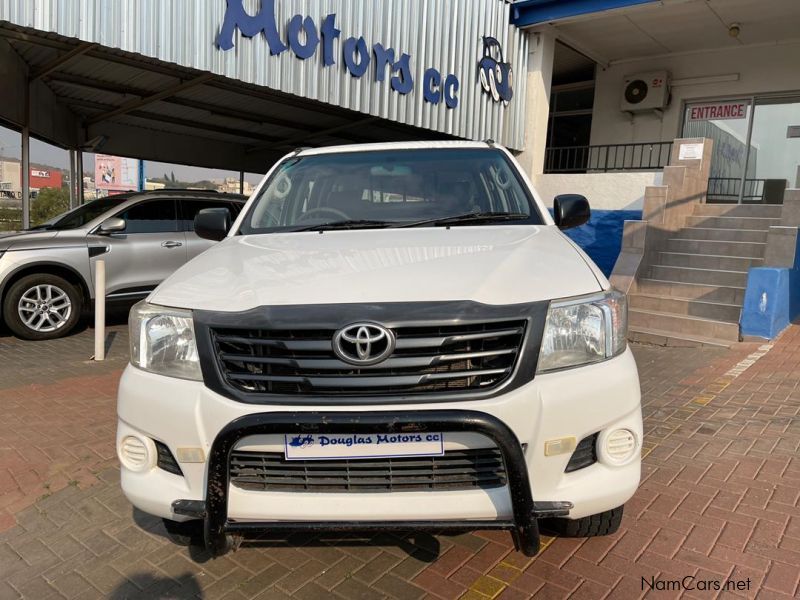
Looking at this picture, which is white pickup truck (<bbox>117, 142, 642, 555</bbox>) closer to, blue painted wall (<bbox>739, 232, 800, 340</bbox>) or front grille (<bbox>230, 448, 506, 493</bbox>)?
front grille (<bbox>230, 448, 506, 493</bbox>)

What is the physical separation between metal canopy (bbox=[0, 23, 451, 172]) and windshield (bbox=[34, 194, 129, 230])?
1.94 meters

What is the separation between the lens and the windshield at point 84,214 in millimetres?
7293

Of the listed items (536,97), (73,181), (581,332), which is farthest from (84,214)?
(536,97)

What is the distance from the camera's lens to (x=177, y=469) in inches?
83.4

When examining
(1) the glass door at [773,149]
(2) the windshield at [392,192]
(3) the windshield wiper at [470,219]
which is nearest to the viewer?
(3) the windshield wiper at [470,219]

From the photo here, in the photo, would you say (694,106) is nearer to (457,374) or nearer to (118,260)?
(118,260)

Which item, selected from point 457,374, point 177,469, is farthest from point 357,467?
point 177,469

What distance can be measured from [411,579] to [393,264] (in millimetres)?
1314

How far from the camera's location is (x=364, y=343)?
1918mm

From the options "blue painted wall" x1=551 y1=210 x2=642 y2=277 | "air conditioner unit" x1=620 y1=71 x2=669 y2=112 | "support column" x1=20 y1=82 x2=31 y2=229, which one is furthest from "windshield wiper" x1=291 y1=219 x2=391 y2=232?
"air conditioner unit" x1=620 y1=71 x2=669 y2=112

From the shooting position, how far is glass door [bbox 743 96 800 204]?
442 inches

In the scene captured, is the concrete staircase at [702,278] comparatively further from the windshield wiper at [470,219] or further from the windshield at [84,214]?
the windshield at [84,214]

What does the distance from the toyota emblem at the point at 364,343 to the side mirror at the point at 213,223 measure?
5.25 feet

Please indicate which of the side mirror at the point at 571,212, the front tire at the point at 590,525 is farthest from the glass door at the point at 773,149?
the front tire at the point at 590,525
